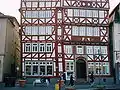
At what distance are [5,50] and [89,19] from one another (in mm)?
15234

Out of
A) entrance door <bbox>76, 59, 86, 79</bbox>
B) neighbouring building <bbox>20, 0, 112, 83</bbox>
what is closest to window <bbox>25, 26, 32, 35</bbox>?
neighbouring building <bbox>20, 0, 112, 83</bbox>

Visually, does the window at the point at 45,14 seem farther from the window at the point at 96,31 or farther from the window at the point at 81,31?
the window at the point at 96,31

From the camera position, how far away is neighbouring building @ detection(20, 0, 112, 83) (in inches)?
1746

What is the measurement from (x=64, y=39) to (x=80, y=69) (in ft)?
19.6

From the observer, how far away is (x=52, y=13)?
45.4 meters

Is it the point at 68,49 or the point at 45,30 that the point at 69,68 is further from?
the point at 45,30

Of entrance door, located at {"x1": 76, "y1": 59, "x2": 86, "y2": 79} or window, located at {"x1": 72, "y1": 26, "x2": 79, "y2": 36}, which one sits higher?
window, located at {"x1": 72, "y1": 26, "x2": 79, "y2": 36}

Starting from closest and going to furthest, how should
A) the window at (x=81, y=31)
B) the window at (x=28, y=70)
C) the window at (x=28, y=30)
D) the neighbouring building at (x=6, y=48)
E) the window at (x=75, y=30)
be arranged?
the neighbouring building at (x=6, y=48) → the window at (x=28, y=70) → the window at (x=28, y=30) → the window at (x=75, y=30) → the window at (x=81, y=31)

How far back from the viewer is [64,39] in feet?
147

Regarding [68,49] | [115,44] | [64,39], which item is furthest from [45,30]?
[115,44]

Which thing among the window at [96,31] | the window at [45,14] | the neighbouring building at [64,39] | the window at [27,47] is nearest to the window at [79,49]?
the neighbouring building at [64,39]

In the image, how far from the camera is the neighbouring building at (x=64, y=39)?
44344 millimetres

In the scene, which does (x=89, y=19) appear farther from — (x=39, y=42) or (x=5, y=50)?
(x=5, y=50)

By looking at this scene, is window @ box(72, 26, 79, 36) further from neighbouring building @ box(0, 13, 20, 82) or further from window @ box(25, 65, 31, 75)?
neighbouring building @ box(0, 13, 20, 82)
